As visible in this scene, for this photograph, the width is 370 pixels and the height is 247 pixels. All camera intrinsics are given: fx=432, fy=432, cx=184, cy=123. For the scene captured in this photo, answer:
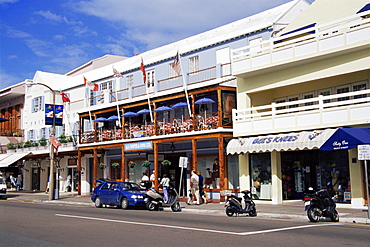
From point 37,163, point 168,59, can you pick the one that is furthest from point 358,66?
point 37,163

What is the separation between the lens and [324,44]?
19.8 metres

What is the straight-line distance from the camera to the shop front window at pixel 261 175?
75.2 feet

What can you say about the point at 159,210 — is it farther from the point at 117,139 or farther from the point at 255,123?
the point at 117,139

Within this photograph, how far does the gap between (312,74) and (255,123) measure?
391cm

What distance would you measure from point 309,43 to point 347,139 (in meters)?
5.36

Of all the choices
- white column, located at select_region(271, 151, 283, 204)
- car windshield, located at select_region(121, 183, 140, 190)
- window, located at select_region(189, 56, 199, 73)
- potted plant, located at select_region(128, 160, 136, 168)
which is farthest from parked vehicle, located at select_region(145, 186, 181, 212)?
potted plant, located at select_region(128, 160, 136, 168)

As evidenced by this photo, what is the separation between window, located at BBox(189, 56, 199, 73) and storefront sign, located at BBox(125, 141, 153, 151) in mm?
5537

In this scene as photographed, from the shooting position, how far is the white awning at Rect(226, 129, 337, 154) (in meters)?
19.1

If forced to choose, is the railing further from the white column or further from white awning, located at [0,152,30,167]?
white awning, located at [0,152,30,167]

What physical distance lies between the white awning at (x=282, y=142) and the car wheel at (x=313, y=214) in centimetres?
487

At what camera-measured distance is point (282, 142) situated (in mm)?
20578

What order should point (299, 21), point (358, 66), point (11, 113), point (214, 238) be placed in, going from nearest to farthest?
point (214, 238) < point (358, 66) < point (299, 21) < point (11, 113)

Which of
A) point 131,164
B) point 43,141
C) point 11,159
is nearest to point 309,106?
point 131,164

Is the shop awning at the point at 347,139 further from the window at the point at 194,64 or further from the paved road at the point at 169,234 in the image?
the window at the point at 194,64
